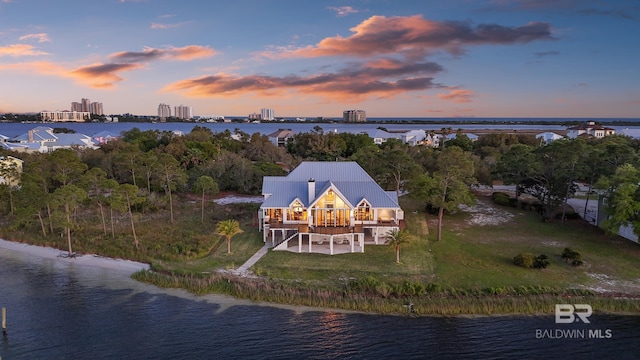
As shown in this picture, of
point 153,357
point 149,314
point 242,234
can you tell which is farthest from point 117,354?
point 242,234

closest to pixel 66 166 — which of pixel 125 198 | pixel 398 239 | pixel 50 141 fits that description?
pixel 125 198

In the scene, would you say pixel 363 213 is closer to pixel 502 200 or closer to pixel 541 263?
pixel 541 263

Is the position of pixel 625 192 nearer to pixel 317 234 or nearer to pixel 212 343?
pixel 317 234

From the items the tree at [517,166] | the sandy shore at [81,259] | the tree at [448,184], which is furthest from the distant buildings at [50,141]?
the tree at [517,166]

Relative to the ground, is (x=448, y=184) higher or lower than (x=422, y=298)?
higher

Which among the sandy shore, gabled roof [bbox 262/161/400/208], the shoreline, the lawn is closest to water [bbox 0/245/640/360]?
the shoreline

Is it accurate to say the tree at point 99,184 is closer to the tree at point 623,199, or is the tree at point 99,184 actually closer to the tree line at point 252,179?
the tree line at point 252,179
